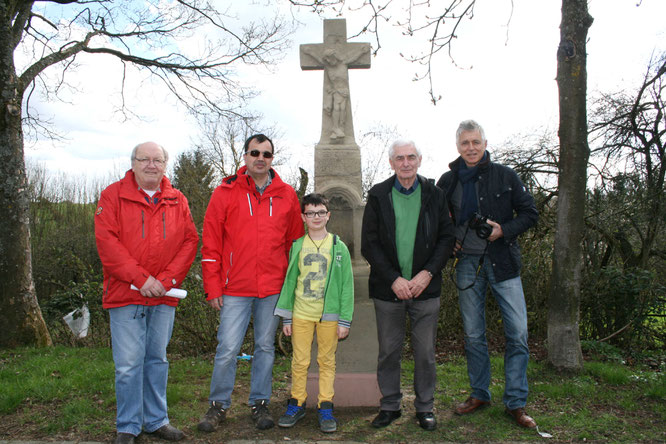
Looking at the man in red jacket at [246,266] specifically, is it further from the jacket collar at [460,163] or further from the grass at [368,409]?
the jacket collar at [460,163]

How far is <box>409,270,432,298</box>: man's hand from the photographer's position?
11.1ft

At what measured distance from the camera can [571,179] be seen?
4.67 meters

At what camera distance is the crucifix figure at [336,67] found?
17.5 feet

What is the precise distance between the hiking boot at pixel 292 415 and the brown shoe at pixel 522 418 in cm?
155

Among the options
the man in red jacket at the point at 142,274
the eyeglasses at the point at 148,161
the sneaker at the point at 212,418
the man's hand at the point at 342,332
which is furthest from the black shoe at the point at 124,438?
the eyeglasses at the point at 148,161

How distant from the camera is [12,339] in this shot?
6.07m

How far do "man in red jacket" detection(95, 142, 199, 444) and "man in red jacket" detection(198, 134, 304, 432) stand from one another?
22cm

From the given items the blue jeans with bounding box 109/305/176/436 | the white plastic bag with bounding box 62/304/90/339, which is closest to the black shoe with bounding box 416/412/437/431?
the blue jeans with bounding box 109/305/176/436

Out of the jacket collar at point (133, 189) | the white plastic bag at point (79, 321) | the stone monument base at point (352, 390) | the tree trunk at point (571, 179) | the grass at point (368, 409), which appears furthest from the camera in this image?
the white plastic bag at point (79, 321)

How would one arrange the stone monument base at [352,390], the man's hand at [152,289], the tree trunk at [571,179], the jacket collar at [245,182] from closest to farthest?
the man's hand at [152,289]
the jacket collar at [245,182]
the stone monument base at [352,390]
the tree trunk at [571,179]

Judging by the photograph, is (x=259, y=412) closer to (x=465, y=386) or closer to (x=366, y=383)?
(x=366, y=383)

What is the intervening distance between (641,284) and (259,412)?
15.5 feet

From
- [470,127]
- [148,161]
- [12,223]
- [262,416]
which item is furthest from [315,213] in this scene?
[12,223]

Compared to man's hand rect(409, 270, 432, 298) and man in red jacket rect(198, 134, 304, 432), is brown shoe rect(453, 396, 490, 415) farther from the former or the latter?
man in red jacket rect(198, 134, 304, 432)
